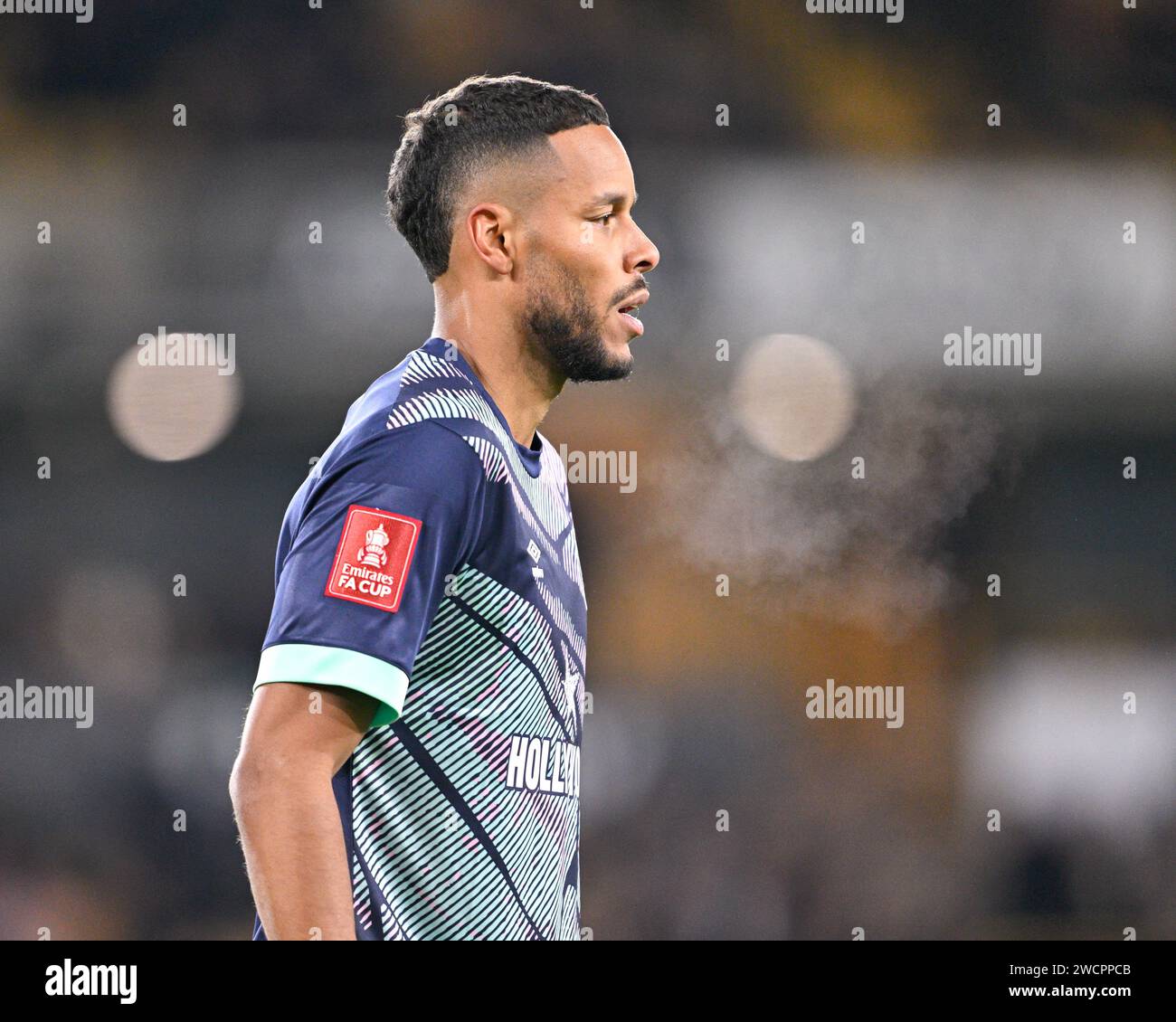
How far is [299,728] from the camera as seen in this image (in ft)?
4.06

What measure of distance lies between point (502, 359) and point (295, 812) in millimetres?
692

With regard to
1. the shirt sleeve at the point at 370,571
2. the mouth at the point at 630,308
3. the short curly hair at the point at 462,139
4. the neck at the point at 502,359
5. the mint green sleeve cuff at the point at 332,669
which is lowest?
the mint green sleeve cuff at the point at 332,669

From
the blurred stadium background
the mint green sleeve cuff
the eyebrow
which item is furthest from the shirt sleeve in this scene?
the blurred stadium background

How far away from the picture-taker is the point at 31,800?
184 inches

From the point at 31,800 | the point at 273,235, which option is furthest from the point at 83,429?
the point at 31,800

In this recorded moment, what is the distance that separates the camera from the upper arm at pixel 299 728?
1.23m

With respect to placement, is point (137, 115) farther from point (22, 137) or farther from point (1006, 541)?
point (1006, 541)

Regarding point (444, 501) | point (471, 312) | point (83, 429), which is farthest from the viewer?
point (83, 429)

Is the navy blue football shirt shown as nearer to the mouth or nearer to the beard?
the beard

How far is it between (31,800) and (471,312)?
3.80m

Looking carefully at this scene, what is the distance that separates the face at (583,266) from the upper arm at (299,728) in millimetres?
631

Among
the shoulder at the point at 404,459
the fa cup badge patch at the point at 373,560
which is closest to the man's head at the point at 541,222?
the shoulder at the point at 404,459

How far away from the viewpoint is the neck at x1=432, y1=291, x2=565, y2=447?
65.4 inches

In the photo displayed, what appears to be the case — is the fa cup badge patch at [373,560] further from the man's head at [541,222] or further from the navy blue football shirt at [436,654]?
the man's head at [541,222]
